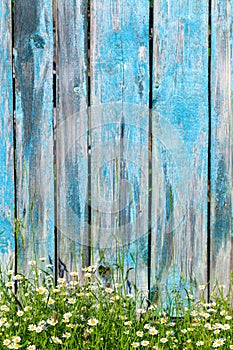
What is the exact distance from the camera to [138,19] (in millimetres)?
3066

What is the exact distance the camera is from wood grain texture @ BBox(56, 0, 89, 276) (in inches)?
121

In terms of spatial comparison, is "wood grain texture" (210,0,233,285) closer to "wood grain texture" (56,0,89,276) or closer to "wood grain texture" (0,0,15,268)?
"wood grain texture" (56,0,89,276)

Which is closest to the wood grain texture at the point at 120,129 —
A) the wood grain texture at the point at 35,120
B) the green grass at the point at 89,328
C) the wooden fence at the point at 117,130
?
the wooden fence at the point at 117,130

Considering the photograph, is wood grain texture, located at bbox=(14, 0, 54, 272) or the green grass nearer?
the green grass

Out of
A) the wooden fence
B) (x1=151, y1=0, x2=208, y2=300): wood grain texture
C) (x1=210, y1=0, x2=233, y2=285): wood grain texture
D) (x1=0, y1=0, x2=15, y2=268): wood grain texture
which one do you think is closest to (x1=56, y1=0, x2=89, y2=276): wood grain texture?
the wooden fence

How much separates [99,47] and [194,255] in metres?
1.06

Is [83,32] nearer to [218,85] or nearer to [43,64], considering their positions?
[43,64]

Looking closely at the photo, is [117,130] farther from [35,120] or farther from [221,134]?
[221,134]

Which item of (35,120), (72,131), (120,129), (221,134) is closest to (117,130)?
(120,129)

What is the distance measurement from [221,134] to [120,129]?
469 millimetres

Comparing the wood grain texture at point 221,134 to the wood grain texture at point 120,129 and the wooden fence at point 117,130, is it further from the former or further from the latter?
the wood grain texture at point 120,129

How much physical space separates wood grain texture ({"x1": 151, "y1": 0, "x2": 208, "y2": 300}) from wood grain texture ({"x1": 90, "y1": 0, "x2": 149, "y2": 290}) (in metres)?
0.06

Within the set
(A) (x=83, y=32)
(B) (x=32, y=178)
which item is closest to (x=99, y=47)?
(A) (x=83, y=32)

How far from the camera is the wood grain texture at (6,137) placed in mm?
3088
